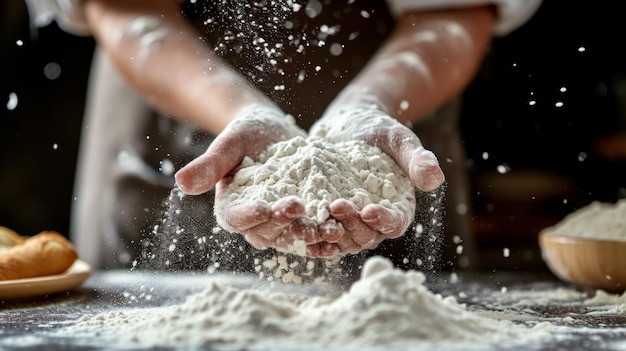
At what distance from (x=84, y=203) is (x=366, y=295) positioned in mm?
1007

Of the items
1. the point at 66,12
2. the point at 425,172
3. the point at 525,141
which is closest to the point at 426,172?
the point at 425,172

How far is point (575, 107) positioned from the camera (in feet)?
7.40

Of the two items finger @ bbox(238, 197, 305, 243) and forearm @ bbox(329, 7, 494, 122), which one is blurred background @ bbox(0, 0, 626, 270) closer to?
forearm @ bbox(329, 7, 494, 122)

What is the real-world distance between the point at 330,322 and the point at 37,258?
0.56m

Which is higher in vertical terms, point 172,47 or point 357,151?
point 172,47

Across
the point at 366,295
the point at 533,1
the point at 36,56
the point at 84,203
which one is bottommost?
the point at 366,295

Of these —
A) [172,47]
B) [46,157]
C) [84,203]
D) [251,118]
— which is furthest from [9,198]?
[251,118]

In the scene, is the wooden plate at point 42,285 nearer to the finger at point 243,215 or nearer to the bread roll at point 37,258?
the bread roll at point 37,258

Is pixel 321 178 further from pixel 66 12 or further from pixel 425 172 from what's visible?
pixel 66 12

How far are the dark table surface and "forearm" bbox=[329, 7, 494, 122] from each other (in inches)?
12.7

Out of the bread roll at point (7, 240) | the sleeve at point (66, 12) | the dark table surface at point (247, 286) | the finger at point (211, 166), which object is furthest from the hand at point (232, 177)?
the sleeve at point (66, 12)

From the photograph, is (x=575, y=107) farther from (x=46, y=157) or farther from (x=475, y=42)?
(x=46, y=157)

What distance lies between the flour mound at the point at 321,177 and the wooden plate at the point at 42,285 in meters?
0.31

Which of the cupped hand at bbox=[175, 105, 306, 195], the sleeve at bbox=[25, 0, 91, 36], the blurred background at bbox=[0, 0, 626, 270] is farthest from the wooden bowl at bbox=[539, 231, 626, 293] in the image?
the sleeve at bbox=[25, 0, 91, 36]
